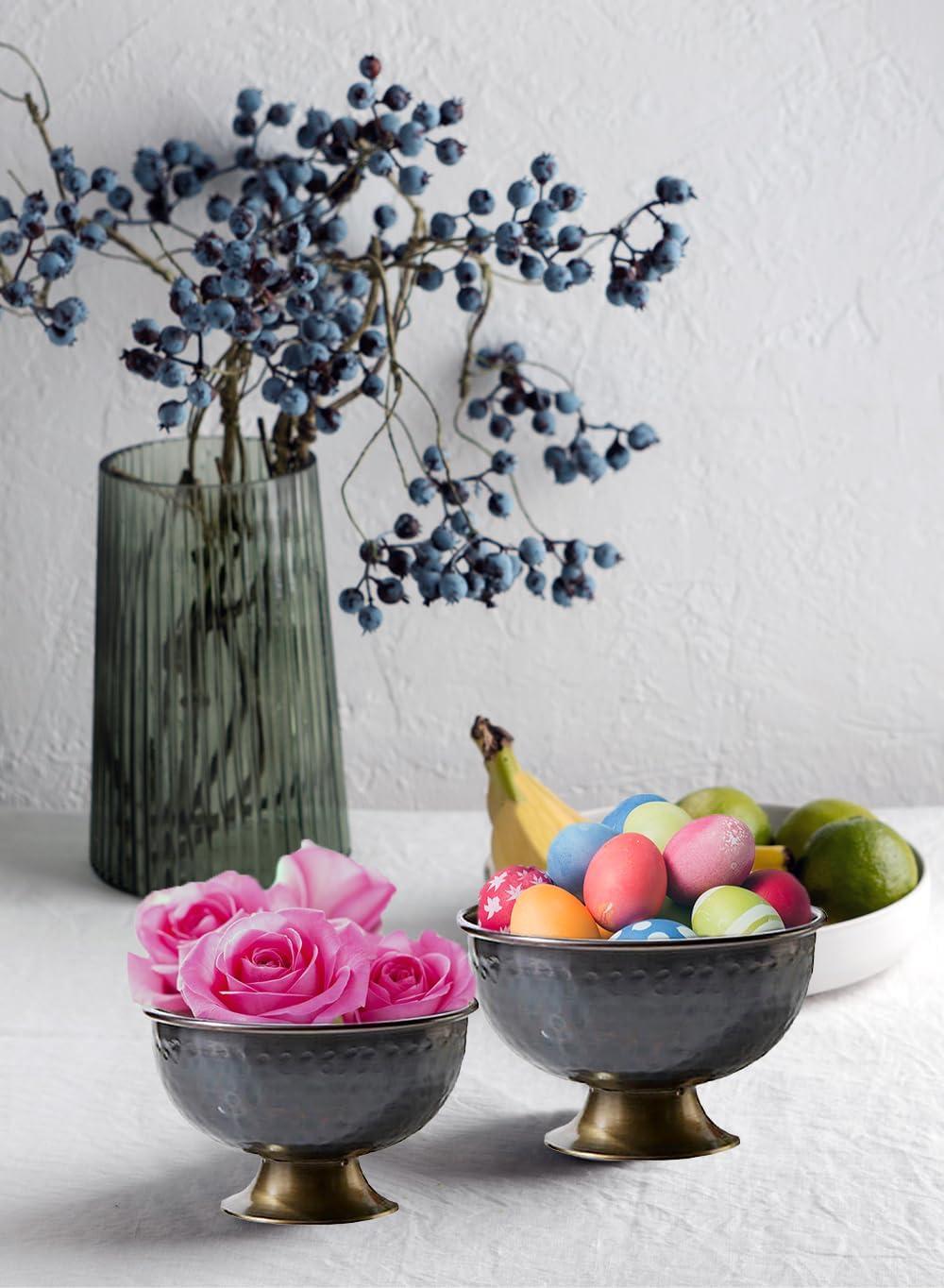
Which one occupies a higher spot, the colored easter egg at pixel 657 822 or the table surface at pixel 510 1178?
the colored easter egg at pixel 657 822

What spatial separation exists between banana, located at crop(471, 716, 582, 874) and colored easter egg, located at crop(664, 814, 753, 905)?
218mm

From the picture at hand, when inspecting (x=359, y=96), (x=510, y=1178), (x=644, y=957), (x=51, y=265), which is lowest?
(x=510, y=1178)

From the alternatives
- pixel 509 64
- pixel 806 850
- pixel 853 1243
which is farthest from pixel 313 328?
Answer: pixel 853 1243

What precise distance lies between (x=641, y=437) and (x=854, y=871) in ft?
1.12

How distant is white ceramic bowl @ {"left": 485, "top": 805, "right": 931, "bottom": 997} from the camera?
30.3 inches

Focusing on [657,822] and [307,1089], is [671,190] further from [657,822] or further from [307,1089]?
[307,1089]

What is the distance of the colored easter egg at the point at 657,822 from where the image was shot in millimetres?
611

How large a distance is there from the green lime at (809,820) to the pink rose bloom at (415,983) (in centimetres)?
33

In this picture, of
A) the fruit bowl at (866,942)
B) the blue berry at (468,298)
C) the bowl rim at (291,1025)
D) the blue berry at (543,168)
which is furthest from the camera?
the blue berry at (468,298)

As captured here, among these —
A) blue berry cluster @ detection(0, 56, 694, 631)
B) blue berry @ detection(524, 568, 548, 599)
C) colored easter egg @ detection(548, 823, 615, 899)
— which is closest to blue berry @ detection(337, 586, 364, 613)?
blue berry cluster @ detection(0, 56, 694, 631)

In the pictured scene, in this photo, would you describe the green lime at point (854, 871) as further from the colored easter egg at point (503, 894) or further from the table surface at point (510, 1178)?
the colored easter egg at point (503, 894)

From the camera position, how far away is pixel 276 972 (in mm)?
556

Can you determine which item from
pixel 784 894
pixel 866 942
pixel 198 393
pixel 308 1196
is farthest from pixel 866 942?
pixel 198 393

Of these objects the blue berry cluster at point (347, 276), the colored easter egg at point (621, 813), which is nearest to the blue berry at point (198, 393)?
the blue berry cluster at point (347, 276)
